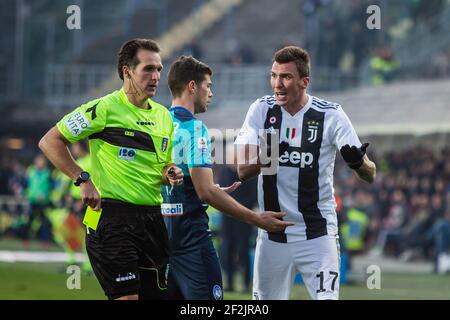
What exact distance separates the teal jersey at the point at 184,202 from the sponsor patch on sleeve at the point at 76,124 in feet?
2.91

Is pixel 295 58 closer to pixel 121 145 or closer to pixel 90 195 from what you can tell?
pixel 121 145

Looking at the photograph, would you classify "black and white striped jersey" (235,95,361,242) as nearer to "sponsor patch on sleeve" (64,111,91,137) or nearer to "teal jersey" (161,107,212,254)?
"teal jersey" (161,107,212,254)

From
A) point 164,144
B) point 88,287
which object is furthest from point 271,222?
point 88,287

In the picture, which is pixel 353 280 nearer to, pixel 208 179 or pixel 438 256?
pixel 438 256

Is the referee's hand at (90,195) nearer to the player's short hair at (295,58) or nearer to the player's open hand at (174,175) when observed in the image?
the player's open hand at (174,175)

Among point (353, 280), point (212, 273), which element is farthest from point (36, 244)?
point (212, 273)

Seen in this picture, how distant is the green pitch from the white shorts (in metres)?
5.46

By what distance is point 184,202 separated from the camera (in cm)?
934

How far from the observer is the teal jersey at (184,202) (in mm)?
9195

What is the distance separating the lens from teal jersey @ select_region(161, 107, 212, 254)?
9195 millimetres

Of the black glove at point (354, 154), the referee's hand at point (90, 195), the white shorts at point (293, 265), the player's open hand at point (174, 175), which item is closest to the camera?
the referee's hand at point (90, 195)

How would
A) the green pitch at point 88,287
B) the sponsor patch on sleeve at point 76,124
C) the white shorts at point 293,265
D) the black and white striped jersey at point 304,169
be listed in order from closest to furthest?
the sponsor patch on sleeve at point 76,124
the white shorts at point 293,265
the black and white striped jersey at point 304,169
the green pitch at point 88,287

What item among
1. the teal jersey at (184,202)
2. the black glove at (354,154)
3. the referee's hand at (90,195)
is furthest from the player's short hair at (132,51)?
the black glove at (354,154)

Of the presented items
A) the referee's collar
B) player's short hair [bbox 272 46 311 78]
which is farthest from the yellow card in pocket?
player's short hair [bbox 272 46 311 78]
